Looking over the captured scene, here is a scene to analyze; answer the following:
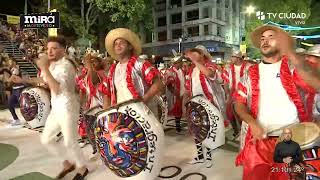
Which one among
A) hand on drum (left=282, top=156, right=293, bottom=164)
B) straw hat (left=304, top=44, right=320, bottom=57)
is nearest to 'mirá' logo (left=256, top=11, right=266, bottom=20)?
straw hat (left=304, top=44, right=320, bottom=57)

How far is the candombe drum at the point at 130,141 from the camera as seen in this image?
3100mm

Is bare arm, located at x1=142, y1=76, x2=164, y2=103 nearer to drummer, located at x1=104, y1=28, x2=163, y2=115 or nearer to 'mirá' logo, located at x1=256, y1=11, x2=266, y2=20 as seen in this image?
drummer, located at x1=104, y1=28, x2=163, y2=115

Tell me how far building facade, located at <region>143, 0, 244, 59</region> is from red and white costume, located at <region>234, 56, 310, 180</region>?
30.6 m

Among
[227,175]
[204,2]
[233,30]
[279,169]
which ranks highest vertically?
[204,2]

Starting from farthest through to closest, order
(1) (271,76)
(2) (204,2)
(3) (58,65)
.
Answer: (2) (204,2)
(3) (58,65)
(1) (271,76)

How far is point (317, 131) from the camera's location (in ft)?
7.84

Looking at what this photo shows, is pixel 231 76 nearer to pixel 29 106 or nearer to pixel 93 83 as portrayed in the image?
pixel 93 83

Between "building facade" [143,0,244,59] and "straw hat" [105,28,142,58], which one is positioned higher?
"building facade" [143,0,244,59]

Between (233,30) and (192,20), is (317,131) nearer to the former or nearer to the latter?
(192,20)

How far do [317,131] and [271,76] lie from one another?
50 centimetres

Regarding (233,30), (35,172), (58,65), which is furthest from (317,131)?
(233,30)

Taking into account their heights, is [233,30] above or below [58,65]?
above

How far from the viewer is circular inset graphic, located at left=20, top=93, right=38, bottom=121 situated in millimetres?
7297

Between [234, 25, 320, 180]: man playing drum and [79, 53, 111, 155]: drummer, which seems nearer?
[234, 25, 320, 180]: man playing drum
